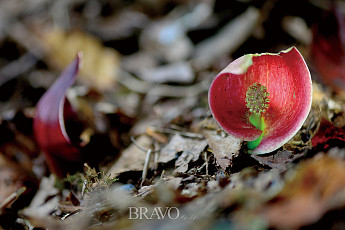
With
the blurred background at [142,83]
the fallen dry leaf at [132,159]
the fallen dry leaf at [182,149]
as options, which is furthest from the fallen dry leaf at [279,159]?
the fallen dry leaf at [132,159]

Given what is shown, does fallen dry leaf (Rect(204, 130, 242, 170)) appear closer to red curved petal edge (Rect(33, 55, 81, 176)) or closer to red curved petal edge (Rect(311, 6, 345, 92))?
red curved petal edge (Rect(33, 55, 81, 176))

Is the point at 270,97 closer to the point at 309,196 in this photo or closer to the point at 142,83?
the point at 309,196

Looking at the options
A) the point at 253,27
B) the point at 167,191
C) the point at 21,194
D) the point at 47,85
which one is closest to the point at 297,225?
the point at 167,191

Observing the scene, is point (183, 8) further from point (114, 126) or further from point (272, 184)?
point (272, 184)

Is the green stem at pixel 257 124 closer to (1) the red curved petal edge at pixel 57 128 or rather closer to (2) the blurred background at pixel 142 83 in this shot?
(2) the blurred background at pixel 142 83

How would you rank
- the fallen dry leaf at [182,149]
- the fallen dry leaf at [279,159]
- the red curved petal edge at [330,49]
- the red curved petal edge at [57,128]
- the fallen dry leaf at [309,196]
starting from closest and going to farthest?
1. the fallen dry leaf at [309,196]
2. the fallen dry leaf at [279,159]
3. the fallen dry leaf at [182,149]
4. the red curved petal edge at [57,128]
5. the red curved petal edge at [330,49]
